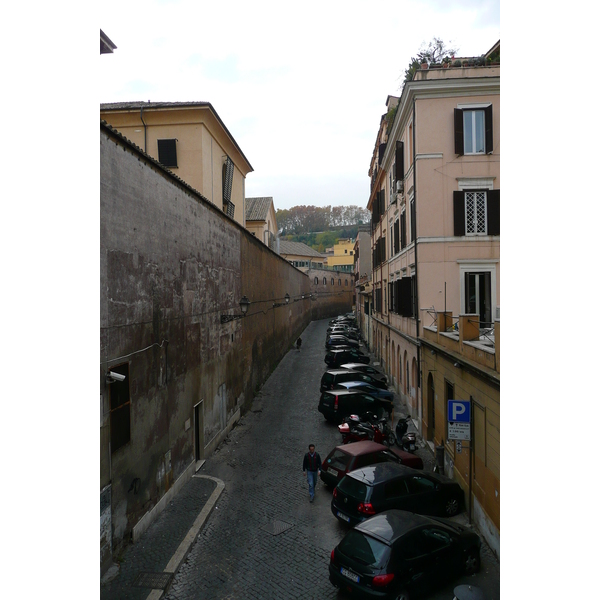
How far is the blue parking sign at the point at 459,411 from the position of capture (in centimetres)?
977

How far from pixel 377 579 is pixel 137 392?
522cm

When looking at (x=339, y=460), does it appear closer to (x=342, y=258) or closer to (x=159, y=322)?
(x=159, y=322)

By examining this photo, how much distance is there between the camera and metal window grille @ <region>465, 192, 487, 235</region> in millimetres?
16719

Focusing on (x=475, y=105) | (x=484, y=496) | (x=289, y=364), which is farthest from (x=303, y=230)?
(x=484, y=496)

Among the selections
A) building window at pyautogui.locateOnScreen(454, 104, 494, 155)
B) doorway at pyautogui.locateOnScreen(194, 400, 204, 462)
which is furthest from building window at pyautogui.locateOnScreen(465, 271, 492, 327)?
doorway at pyautogui.locateOnScreen(194, 400, 204, 462)

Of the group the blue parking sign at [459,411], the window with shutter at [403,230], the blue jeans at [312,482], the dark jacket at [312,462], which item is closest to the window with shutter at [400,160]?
the window with shutter at [403,230]

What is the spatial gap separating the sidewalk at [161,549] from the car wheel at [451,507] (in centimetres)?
518

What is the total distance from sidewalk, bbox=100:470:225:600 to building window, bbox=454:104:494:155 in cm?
1297

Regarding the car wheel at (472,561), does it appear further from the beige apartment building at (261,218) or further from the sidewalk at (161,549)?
the beige apartment building at (261,218)

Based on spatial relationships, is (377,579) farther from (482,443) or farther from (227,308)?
(227,308)

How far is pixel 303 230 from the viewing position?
12962 centimetres

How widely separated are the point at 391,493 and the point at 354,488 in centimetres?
75

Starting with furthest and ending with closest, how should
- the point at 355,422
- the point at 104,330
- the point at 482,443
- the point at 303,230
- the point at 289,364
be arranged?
the point at 303,230 < the point at 289,364 < the point at 355,422 < the point at 482,443 < the point at 104,330

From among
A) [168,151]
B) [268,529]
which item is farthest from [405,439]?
[168,151]
